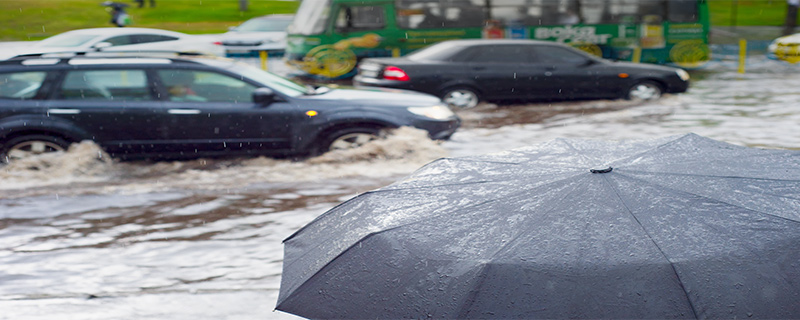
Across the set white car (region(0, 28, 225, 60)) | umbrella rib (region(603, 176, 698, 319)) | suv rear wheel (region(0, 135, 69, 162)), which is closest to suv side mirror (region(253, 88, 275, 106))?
suv rear wheel (region(0, 135, 69, 162))

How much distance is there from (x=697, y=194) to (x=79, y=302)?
12.4 feet

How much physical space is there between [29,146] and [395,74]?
625 centimetres

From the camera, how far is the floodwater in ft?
15.4

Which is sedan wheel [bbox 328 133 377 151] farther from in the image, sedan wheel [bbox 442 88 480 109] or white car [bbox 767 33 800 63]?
white car [bbox 767 33 800 63]

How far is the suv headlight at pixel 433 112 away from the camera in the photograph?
8422 mm

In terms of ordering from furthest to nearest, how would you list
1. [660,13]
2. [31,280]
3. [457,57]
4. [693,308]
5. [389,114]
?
1. [660,13]
2. [457,57]
3. [389,114]
4. [31,280]
5. [693,308]

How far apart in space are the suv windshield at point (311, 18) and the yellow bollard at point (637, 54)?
771cm

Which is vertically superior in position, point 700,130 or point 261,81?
point 261,81

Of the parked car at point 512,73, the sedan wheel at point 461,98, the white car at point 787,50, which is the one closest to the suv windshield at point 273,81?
the parked car at point 512,73

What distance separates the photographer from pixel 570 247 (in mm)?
2121

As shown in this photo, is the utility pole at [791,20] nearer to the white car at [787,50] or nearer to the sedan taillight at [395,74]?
the white car at [787,50]

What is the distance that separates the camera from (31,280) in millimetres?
5023

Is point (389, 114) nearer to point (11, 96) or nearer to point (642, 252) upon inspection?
point (11, 96)

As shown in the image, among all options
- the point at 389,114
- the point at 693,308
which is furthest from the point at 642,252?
the point at 389,114
